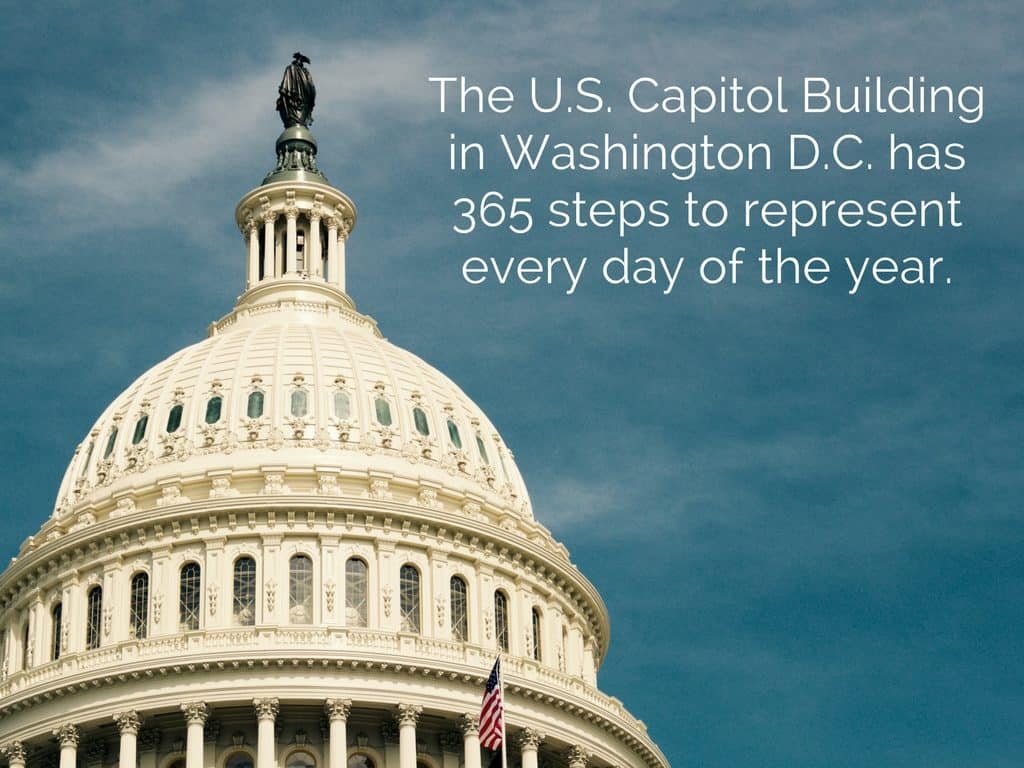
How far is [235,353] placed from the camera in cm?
11838

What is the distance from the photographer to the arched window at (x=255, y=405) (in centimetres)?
11394

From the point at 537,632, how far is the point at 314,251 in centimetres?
2481

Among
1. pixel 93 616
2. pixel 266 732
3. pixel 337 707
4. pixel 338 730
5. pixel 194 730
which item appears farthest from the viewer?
pixel 93 616

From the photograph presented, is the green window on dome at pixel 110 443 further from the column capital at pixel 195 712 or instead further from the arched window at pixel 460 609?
the column capital at pixel 195 712

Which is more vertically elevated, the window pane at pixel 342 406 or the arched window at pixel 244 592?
the window pane at pixel 342 406

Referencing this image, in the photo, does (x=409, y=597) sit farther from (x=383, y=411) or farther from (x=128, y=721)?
(x=128, y=721)

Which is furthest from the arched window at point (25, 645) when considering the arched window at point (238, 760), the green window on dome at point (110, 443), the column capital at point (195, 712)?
the arched window at point (238, 760)

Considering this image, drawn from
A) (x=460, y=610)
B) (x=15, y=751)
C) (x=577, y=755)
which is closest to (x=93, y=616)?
(x=15, y=751)

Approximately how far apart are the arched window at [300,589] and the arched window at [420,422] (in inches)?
414

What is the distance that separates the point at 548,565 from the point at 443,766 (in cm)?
1341

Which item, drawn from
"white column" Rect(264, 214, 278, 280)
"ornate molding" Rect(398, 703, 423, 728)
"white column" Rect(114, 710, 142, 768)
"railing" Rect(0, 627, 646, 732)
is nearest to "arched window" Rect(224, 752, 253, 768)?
"white column" Rect(114, 710, 142, 768)

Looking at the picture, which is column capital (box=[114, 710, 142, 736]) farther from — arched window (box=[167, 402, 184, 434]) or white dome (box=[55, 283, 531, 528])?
arched window (box=[167, 402, 184, 434])

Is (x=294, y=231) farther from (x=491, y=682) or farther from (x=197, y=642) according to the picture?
(x=491, y=682)

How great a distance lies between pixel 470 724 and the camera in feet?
338
